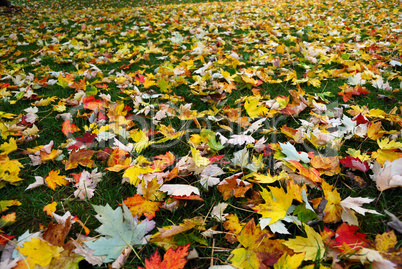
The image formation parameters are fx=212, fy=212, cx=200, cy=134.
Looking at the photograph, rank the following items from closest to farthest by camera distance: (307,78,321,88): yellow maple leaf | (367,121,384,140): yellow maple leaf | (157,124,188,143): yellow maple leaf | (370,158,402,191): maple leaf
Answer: (370,158,402,191): maple leaf < (367,121,384,140): yellow maple leaf < (157,124,188,143): yellow maple leaf < (307,78,321,88): yellow maple leaf

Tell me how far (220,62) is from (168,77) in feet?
2.33

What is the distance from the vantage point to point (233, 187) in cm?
108

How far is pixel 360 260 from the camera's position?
0.72m

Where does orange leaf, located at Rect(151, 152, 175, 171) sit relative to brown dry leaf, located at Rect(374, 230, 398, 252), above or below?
above

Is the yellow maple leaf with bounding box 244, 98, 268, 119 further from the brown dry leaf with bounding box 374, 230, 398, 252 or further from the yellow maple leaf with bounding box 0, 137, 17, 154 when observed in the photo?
the yellow maple leaf with bounding box 0, 137, 17, 154

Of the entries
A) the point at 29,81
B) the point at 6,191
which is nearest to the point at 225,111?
the point at 6,191

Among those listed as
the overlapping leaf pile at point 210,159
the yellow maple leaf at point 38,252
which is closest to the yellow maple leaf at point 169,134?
the overlapping leaf pile at point 210,159

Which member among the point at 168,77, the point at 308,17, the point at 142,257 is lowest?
the point at 142,257

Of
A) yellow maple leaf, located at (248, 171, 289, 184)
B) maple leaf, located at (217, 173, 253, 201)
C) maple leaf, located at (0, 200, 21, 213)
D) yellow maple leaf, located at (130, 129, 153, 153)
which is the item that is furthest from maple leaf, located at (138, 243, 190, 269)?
maple leaf, located at (0, 200, 21, 213)

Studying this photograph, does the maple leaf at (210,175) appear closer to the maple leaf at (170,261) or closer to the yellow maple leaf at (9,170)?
the maple leaf at (170,261)

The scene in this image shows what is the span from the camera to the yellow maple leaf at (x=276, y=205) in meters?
0.90

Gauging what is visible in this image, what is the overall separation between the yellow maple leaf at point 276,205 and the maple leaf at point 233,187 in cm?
12

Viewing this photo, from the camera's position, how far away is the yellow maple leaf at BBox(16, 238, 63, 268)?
30.6 inches

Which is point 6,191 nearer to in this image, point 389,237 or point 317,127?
point 389,237
